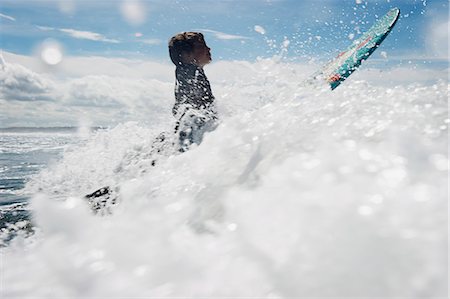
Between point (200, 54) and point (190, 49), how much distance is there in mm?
111

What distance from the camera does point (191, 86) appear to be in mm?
3801

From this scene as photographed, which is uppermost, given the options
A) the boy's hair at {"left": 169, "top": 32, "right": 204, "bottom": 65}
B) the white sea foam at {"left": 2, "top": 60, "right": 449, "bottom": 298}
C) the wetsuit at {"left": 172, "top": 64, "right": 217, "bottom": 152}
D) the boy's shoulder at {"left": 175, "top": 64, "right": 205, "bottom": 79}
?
the boy's hair at {"left": 169, "top": 32, "right": 204, "bottom": 65}

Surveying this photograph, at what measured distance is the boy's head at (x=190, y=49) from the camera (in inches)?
153

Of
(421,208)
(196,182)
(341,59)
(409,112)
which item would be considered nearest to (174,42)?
(341,59)

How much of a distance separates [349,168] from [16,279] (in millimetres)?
1253

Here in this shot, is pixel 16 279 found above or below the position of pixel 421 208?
above

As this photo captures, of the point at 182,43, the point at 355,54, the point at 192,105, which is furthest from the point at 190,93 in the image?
the point at 355,54

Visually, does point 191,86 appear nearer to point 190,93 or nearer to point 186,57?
point 190,93

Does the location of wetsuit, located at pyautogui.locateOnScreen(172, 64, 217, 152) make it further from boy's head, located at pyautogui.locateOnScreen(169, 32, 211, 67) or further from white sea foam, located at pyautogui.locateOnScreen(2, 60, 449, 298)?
white sea foam, located at pyautogui.locateOnScreen(2, 60, 449, 298)

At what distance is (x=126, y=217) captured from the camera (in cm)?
174

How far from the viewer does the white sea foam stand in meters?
1.06

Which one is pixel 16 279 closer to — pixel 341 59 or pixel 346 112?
pixel 346 112

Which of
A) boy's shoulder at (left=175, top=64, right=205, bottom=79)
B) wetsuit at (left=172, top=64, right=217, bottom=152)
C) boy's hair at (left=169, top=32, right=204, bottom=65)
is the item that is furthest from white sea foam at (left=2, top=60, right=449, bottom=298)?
boy's hair at (left=169, top=32, right=204, bottom=65)

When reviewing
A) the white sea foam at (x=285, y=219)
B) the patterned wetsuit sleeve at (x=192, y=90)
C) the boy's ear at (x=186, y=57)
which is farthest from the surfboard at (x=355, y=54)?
the white sea foam at (x=285, y=219)
